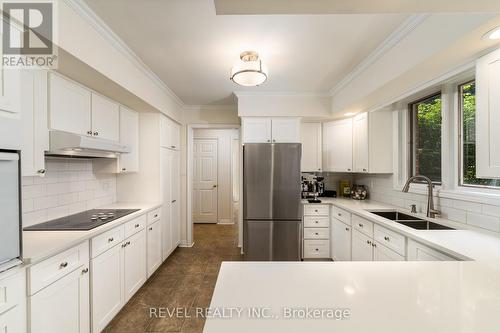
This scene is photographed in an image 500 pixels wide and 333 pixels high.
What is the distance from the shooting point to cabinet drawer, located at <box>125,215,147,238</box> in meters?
2.22

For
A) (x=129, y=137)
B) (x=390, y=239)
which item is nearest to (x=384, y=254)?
(x=390, y=239)

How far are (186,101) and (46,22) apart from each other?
2402 mm

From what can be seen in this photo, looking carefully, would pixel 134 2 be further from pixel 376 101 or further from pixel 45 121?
pixel 376 101

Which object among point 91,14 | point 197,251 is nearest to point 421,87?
point 91,14

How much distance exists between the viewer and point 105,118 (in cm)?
230

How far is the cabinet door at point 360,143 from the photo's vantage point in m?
3.07

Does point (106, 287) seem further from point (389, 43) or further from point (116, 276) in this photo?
point (389, 43)

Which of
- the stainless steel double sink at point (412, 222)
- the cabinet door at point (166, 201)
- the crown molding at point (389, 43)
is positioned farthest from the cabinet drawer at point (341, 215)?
the cabinet door at point (166, 201)

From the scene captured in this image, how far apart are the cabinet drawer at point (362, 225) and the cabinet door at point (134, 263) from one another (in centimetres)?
239

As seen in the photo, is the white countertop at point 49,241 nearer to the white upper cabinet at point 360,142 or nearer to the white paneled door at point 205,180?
the white upper cabinet at point 360,142

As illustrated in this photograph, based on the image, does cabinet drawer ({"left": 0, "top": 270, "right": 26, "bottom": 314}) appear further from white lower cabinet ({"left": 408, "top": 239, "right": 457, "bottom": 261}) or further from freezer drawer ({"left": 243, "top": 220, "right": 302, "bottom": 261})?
white lower cabinet ({"left": 408, "top": 239, "right": 457, "bottom": 261})

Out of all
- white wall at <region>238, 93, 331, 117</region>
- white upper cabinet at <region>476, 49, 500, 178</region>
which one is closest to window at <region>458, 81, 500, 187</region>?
white upper cabinet at <region>476, 49, 500, 178</region>

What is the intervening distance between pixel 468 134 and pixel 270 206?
83.4 inches

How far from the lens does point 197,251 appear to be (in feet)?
12.4
